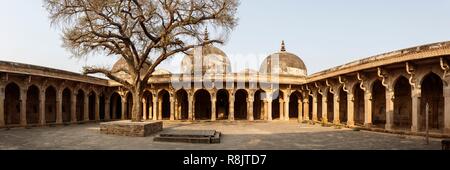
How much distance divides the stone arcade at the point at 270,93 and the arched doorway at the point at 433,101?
0.05 m

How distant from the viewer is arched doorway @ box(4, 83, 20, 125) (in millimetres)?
22078

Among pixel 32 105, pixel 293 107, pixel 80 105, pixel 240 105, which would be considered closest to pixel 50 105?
pixel 32 105

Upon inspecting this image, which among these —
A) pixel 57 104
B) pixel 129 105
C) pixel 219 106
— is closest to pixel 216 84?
pixel 219 106

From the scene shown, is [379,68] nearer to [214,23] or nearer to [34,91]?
[214,23]

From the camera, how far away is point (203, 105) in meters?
33.8

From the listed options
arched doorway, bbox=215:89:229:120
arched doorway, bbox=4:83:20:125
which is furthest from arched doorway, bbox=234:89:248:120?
arched doorway, bbox=4:83:20:125

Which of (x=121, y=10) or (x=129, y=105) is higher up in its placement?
(x=121, y=10)

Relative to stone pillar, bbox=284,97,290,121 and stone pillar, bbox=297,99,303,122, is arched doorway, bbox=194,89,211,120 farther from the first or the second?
stone pillar, bbox=297,99,303,122

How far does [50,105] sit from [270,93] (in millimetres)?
18801

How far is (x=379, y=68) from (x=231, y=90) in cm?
1333

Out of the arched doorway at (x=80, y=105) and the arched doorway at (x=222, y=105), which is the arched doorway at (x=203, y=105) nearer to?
the arched doorway at (x=222, y=105)

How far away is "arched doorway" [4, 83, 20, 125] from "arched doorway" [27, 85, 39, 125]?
0.94 metres

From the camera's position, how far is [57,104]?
23.3 meters

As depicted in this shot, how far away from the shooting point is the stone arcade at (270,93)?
1582cm
